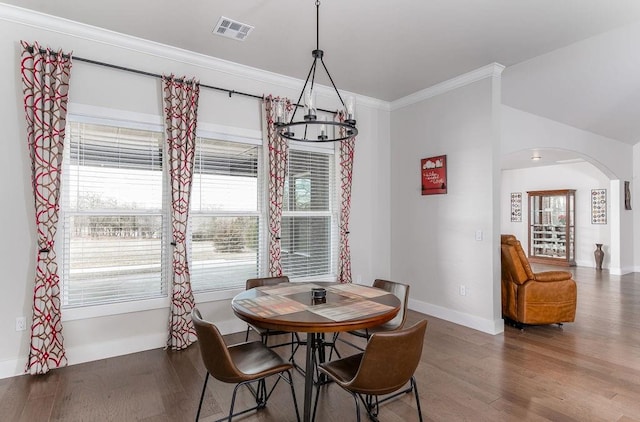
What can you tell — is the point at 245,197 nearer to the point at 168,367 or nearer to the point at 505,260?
the point at 168,367

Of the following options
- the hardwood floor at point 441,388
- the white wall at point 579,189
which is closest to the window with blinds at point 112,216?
the hardwood floor at point 441,388

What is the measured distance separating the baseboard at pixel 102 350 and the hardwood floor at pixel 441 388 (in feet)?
0.26

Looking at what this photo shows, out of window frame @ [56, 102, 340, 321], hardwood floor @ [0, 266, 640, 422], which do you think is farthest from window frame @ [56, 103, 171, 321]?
hardwood floor @ [0, 266, 640, 422]

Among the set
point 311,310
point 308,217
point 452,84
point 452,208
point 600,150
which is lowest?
point 311,310

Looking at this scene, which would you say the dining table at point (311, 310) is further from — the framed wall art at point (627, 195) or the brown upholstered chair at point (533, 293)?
the framed wall art at point (627, 195)

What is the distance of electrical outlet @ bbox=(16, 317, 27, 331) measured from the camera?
295cm

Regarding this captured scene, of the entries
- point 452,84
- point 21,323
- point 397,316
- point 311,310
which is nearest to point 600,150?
point 452,84

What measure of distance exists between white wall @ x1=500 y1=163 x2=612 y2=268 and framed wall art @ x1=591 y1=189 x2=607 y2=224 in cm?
8

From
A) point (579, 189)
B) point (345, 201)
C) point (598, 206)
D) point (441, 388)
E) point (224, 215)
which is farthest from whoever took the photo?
point (579, 189)

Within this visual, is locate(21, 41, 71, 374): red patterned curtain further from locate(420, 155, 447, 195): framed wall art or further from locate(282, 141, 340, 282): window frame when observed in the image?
locate(420, 155, 447, 195): framed wall art

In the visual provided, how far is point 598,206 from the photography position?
8.78m


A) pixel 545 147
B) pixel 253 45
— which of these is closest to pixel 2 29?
pixel 253 45

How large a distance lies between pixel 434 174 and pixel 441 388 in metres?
2.76

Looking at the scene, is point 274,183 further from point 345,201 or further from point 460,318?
point 460,318
